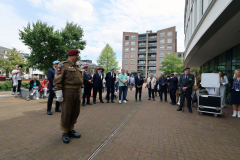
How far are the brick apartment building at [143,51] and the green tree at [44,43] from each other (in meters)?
51.7

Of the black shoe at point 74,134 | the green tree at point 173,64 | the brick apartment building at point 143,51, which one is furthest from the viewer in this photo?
the brick apartment building at point 143,51

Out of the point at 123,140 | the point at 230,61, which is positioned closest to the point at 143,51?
the point at 230,61

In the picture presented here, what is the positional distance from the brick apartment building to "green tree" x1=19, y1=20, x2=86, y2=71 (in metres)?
51.7

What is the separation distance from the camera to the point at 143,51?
70.8 m

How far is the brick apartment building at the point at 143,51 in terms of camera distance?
218 ft

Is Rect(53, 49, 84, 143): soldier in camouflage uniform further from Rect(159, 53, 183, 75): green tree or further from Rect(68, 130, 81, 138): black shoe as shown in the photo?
Rect(159, 53, 183, 75): green tree

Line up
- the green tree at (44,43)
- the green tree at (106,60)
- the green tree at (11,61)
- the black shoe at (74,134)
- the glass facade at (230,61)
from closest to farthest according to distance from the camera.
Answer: the black shoe at (74,134)
the glass facade at (230,61)
the green tree at (44,43)
the green tree at (11,61)
the green tree at (106,60)

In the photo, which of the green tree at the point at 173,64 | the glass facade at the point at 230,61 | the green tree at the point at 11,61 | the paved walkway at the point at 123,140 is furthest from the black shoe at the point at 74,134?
the green tree at the point at 173,64

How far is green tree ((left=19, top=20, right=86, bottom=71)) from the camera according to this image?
57.0 feet

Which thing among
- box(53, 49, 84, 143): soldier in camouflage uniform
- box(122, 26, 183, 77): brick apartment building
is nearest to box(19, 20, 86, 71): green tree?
box(53, 49, 84, 143): soldier in camouflage uniform

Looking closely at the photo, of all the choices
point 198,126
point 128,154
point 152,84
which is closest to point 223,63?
point 152,84

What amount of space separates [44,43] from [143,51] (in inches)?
2276

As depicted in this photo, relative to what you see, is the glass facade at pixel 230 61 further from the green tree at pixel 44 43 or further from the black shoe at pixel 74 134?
the green tree at pixel 44 43

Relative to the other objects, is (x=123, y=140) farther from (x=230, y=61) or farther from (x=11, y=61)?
(x=11, y=61)
